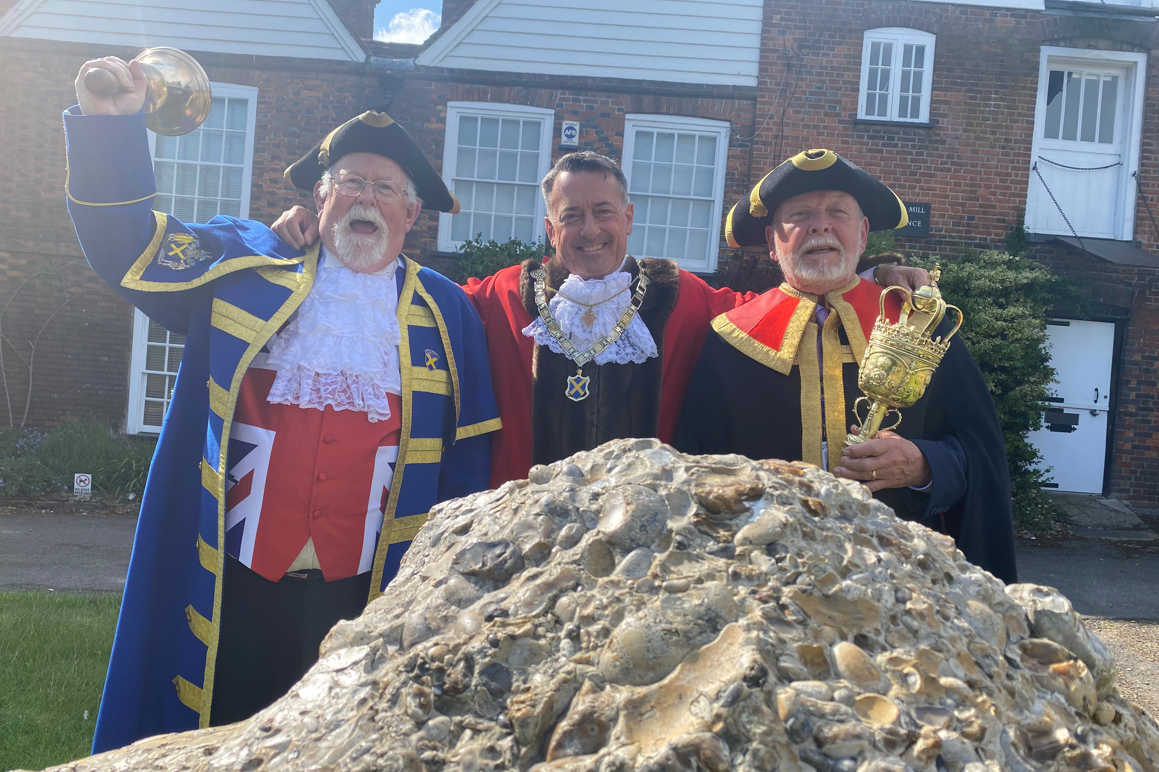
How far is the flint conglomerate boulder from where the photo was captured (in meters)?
0.82

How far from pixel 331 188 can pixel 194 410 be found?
0.80 metres

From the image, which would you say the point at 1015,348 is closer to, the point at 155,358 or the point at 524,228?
the point at 524,228

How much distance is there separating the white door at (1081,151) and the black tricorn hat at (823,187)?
8.54 m

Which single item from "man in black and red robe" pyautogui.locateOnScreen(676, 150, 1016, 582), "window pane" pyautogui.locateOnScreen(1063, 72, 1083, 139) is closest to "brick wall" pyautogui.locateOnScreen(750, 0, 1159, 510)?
"window pane" pyautogui.locateOnScreen(1063, 72, 1083, 139)

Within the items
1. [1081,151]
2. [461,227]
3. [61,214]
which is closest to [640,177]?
[461,227]

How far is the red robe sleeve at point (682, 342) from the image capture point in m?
2.79

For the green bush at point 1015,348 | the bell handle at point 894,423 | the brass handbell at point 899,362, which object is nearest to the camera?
the brass handbell at point 899,362

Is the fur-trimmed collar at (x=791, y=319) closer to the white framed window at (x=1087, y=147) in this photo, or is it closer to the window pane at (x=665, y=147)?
the window pane at (x=665, y=147)

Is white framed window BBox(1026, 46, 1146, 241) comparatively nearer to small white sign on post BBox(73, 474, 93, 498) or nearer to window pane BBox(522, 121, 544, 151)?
window pane BBox(522, 121, 544, 151)

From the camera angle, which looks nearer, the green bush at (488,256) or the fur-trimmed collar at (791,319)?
the fur-trimmed collar at (791,319)

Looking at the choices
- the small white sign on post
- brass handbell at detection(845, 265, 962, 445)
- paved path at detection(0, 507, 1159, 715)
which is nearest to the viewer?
brass handbell at detection(845, 265, 962, 445)

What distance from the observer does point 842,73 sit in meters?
9.61

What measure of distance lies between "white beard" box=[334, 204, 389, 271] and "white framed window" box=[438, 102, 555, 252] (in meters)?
6.89

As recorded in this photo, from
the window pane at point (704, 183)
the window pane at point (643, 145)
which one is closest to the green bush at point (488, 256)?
the window pane at point (643, 145)
